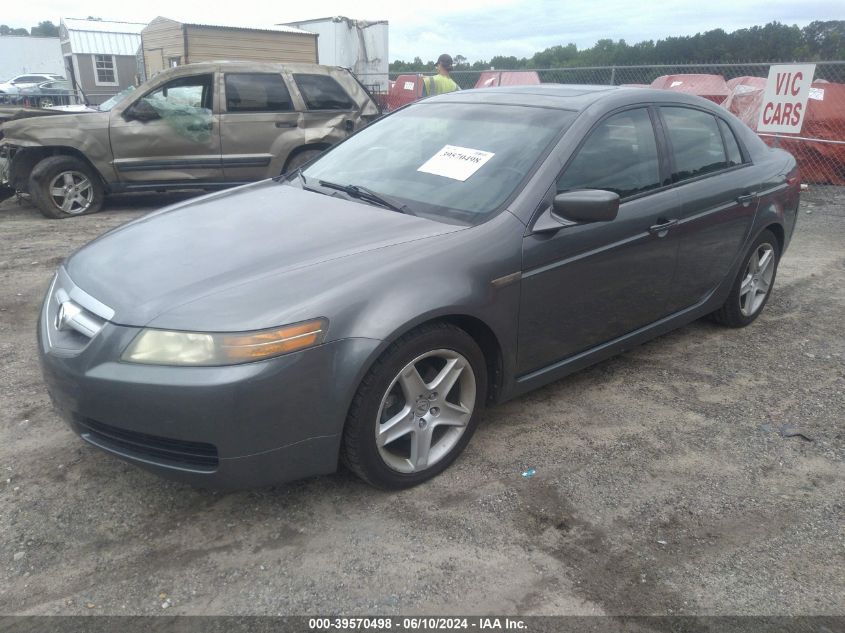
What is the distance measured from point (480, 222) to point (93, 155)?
6433mm

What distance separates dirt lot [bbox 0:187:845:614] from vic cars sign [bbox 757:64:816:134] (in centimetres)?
579

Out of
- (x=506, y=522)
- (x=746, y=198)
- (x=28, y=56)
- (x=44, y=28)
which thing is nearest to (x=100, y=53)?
(x=28, y=56)

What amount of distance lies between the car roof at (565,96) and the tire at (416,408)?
1448mm

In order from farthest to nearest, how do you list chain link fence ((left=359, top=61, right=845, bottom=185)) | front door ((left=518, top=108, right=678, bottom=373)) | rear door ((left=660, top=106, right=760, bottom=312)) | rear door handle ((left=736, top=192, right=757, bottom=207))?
chain link fence ((left=359, top=61, right=845, bottom=185)) → rear door handle ((left=736, top=192, right=757, bottom=207)) → rear door ((left=660, top=106, right=760, bottom=312)) → front door ((left=518, top=108, right=678, bottom=373))

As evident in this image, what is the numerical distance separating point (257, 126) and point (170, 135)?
39.4 inches

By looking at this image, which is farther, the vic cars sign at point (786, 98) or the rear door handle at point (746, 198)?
the vic cars sign at point (786, 98)

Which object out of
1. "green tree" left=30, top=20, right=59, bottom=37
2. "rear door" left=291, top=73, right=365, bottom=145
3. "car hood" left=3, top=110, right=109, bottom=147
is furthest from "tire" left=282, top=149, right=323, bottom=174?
"green tree" left=30, top=20, right=59, bottom=37

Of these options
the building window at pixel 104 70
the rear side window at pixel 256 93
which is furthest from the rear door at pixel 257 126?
the building window at pixel 104 70

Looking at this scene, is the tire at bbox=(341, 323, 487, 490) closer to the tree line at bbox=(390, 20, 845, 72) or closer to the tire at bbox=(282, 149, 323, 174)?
the tire at bbox=(282, 149, 323, 174)

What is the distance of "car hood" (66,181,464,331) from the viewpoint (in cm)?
250

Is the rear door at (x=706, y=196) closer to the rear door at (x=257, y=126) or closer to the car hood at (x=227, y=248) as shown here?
the car hood at (x=227, y=248)

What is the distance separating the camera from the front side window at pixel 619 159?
329 centimetres

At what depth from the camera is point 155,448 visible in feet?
8.04

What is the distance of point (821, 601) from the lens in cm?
233
